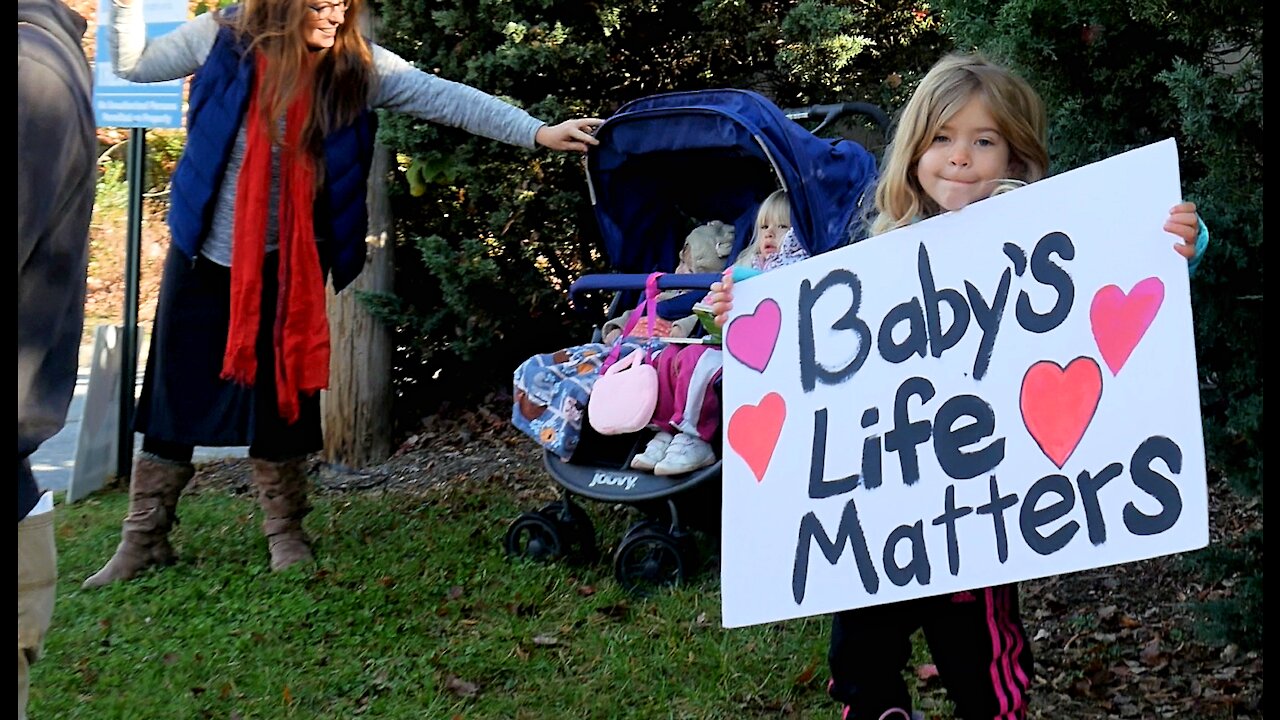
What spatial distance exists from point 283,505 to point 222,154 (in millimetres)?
1284

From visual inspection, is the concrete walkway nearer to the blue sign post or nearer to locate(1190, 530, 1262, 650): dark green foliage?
the blue sign post

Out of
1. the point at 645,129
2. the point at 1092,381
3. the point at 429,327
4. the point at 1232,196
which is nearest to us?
the point at 1092,381

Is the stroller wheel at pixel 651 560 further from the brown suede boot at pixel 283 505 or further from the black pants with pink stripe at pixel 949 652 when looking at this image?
the black pants with pink stripe at pixel 949 652

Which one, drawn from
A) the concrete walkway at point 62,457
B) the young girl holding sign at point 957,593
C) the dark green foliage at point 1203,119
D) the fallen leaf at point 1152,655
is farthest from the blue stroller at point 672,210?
the concrete walkway at point 62,457

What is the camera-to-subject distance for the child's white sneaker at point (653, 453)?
14.4ft

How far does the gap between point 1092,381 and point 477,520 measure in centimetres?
352

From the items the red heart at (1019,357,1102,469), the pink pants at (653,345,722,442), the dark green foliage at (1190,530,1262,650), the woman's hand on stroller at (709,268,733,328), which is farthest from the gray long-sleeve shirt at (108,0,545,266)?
the dark green foliage at (1190,530,1262,650)

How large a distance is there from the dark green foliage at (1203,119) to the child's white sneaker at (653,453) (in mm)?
1496

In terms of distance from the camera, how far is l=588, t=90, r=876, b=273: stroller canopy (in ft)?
14.4

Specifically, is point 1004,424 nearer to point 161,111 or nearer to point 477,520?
point 477,520

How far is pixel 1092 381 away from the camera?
250 cm

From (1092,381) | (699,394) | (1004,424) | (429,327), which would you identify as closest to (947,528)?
(1004,424)

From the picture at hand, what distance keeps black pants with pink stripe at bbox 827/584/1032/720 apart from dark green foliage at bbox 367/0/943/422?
11.4 ft

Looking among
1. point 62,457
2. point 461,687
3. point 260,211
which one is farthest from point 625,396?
point 62,457
